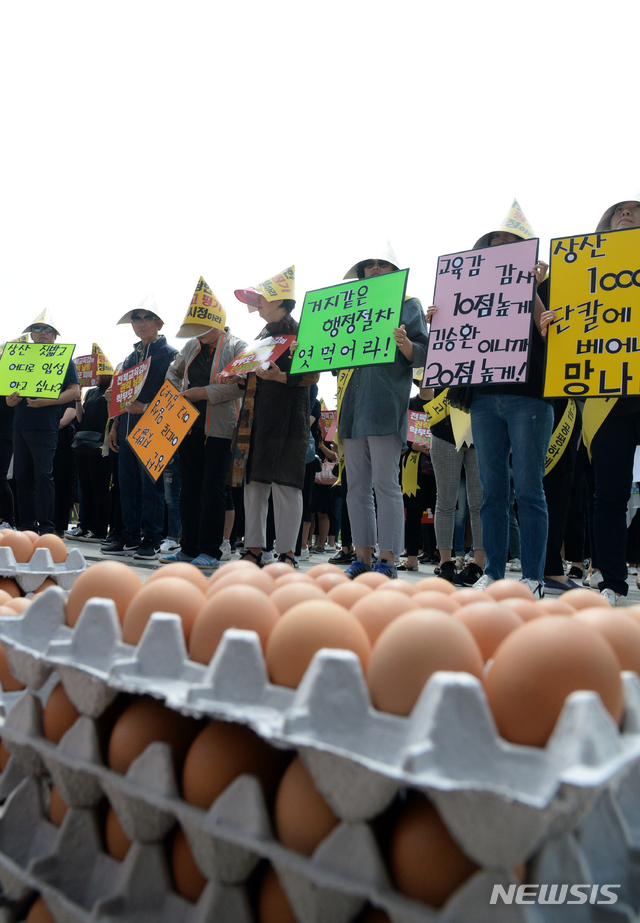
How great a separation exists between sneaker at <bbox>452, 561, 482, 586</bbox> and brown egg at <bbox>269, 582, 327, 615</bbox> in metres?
3.34

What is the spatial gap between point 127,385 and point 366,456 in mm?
2542

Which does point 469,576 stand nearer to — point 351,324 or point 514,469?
point 514,469

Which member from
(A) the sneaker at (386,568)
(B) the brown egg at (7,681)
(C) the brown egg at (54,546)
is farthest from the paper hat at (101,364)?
(B) the brown egg at (7,681)

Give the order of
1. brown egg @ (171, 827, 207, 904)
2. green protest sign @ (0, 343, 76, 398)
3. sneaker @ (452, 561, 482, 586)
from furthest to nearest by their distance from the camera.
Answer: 1. green protest sign @ (0, 343, 76, 398)
2. sneaker @ (452, 561, 482, 586)
3. brown egg @ (171, 827, 207, 904)

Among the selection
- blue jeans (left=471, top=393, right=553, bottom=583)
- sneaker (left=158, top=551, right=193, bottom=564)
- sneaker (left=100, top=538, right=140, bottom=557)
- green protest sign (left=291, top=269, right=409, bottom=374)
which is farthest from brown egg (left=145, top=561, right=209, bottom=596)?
sneaker (left=100, top=538, right=140, bottom=557)

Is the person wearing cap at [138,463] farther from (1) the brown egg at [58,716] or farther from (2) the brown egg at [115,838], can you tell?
(2) the brown egg at [115,838]

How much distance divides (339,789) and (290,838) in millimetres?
145

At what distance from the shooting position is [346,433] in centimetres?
426

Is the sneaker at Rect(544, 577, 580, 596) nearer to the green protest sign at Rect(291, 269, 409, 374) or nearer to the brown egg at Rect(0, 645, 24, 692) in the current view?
the green protest sign at Rect(291, 269, 409, 374)

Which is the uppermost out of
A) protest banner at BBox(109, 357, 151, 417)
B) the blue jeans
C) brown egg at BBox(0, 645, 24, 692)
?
protest banner at BBox(109, 357, 151, 417)

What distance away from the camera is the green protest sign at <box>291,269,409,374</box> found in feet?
13.6

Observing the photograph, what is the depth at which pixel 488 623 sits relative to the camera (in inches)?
44.7

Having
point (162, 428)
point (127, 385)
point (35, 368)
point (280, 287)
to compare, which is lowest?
point (162, 428)

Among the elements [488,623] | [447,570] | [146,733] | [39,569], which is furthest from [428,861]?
[447,570]
